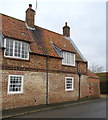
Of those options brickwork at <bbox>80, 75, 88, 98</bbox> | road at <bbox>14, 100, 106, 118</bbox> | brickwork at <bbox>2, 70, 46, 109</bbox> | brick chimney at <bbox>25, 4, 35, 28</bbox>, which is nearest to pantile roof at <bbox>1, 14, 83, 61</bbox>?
brick chimney at <bbox>25, 4, 35, 28</bbox>

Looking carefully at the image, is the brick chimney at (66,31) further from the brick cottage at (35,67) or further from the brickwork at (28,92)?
the brickwork at (28,92)

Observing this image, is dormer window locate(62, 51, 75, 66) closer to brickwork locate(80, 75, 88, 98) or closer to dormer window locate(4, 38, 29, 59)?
brickwork locate(80, 75, 88, 98)

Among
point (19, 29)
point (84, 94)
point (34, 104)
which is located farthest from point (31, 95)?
point (84, 94)

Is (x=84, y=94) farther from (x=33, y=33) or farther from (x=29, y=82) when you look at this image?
(x=33, y=33)

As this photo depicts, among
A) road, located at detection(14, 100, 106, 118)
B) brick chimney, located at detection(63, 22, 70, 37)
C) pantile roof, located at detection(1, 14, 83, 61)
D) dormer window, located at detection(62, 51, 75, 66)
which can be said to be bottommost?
road, located at detection(14, 100, 106, 118)

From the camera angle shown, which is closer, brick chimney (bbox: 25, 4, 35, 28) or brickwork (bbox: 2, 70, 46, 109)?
brickwork (bbox: 2, 70, 46, 109)

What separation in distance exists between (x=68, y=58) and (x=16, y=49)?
7.19 metres

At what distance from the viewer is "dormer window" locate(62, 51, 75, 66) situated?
17345mm

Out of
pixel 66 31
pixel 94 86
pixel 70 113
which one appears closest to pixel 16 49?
pixel 70 113

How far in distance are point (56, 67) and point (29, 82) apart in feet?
12.8

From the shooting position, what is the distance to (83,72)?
64.3 ft

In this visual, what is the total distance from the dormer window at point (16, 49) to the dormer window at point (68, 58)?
5.36 metres

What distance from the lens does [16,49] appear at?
42.9 ft

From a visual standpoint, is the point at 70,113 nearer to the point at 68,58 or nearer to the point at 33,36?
the point at 68,58
